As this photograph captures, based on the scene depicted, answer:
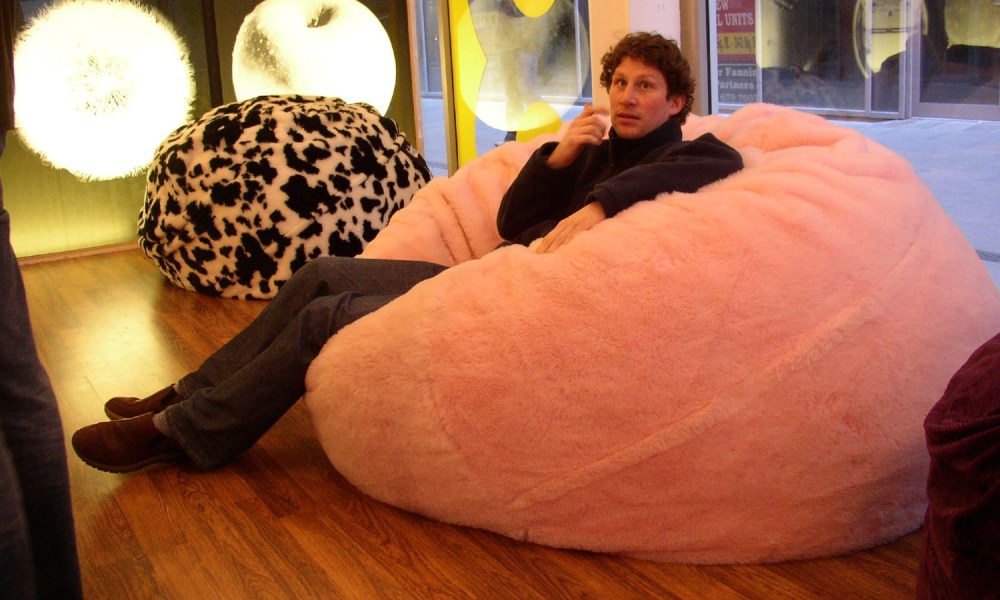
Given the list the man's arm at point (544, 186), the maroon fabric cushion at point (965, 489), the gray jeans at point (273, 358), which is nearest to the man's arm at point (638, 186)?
the man's arm at point (544, 186)

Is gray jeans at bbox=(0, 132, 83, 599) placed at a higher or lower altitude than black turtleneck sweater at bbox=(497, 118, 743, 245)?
lower

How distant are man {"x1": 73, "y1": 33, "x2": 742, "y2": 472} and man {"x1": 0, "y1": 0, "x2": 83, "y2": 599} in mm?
594

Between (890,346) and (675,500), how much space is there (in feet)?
1.46

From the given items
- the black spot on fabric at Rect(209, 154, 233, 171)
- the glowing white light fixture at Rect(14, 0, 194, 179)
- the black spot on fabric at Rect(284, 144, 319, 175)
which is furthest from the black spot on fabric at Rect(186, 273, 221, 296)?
the glowing white light fixture at Rect(14, 0, 194, 179)

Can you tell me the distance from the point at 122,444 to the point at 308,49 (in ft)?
9.59

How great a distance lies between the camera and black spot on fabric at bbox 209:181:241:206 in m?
3.68

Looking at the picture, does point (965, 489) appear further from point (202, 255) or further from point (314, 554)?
point (202, 255)

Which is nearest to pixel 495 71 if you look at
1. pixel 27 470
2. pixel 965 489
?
pixel 27 470

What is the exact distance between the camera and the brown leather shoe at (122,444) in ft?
7.11

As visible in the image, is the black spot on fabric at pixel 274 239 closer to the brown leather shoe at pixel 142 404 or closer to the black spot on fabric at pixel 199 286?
the black spot on fabric at pixel 199 286

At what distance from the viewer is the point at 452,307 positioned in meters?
1.83

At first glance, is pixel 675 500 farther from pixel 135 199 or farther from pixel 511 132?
pixel 135 199

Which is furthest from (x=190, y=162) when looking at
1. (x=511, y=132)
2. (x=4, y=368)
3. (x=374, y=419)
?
(x=4, y=368)

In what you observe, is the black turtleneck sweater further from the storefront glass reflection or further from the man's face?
the storefront glass reflection
